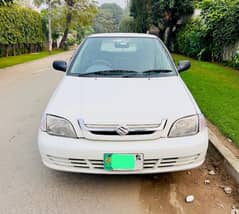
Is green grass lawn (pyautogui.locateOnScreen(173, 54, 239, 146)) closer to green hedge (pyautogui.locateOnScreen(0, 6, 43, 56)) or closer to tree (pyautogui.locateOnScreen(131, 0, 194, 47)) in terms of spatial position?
green hedge (pyautogui.locateOnScreen(0, 6, 43, 56))

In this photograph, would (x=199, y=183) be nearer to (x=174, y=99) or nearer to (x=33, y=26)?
(x=174, y=99)

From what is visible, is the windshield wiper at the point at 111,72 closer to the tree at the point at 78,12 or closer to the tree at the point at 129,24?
the tree at the point at 129,24

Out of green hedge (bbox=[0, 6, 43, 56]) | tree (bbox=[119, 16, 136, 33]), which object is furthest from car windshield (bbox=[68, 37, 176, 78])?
tree (bbox=[119, 16, 136, 33])

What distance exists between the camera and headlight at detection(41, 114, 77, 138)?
2.85 m

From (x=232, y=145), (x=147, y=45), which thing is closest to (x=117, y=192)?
(x=232, y=145)

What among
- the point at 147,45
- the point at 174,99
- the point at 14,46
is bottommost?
the point at 14,46

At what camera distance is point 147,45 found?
4551 millimetres

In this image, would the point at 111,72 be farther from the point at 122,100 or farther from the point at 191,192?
the point at 191,192

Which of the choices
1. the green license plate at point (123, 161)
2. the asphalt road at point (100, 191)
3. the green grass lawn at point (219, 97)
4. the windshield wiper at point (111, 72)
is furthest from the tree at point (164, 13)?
the green license plate at point (123, 161)

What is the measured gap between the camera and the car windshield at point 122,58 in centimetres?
400

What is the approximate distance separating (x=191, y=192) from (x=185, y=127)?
0.73m

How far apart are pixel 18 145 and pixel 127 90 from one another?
6.36ft

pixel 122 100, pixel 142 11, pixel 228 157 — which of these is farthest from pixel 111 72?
pixel 142 11

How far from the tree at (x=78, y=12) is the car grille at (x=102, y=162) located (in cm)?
3309
